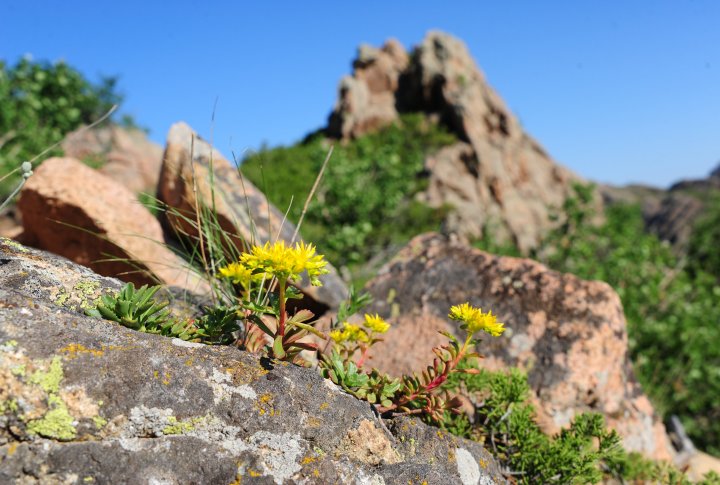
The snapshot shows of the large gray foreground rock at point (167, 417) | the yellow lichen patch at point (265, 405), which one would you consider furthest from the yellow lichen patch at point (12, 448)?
the yellow lichen patch at point (265, 405)

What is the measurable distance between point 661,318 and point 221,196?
929 centimetres

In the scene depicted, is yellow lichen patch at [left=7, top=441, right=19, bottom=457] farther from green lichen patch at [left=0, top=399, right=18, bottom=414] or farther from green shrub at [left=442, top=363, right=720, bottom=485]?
green shrub at [left=442, top=363, right=720, bottom=485]

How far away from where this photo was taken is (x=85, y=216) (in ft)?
17.7

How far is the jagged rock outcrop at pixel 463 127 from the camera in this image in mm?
26730

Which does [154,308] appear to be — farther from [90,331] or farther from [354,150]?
[354,150]

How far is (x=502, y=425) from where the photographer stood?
3.41m

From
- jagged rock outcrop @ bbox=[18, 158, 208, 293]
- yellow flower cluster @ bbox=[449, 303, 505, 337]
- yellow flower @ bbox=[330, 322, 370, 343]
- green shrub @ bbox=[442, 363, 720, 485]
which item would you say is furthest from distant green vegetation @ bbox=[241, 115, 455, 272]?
yellow flower cluster @ bbox=[449, 303, 505, 337]

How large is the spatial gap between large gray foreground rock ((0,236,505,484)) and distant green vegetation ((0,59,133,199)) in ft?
25.2

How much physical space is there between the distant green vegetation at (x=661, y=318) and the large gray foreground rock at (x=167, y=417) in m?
7.87

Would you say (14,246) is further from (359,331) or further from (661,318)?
(661,318)

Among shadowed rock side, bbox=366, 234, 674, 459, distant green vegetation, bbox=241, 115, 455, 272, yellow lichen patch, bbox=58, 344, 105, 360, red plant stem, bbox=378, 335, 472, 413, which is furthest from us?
distant green vegetation, bbox=241, 115, 455, 272

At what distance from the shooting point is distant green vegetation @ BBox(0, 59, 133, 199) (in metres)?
11.7

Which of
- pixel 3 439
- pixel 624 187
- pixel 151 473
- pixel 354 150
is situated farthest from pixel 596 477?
pixel 624 187

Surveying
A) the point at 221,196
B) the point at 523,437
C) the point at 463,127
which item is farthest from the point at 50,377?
the point at 463,127
